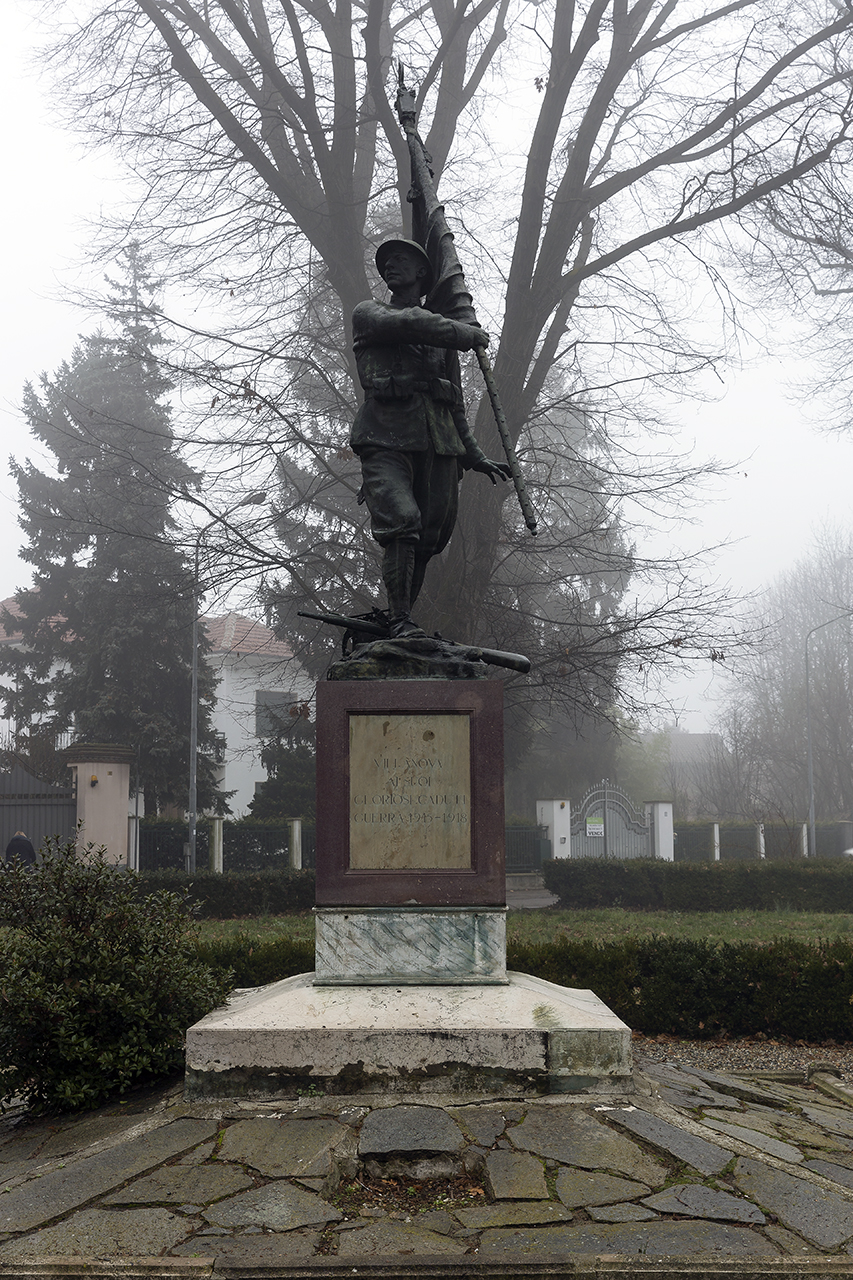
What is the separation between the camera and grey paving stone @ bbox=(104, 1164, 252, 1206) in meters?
3.29

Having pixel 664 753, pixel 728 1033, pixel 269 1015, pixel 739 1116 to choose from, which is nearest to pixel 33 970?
pixel 269 1015

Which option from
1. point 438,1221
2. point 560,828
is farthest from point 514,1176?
point 560,828

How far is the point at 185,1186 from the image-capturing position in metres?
3.37

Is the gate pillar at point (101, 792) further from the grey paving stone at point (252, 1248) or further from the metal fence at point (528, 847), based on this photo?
the grey paving stone at point (252, 1248)

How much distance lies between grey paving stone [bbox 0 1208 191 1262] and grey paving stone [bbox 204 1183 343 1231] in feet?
0.41

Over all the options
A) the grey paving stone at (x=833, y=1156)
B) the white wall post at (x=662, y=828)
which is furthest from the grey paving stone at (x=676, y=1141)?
the white wall post at (x=662, y=828)

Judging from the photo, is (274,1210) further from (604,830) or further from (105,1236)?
(604,830)

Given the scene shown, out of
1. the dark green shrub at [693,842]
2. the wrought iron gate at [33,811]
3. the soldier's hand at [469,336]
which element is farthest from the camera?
the dark green shrub at [693,842]

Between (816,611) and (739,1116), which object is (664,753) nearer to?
(816,611)

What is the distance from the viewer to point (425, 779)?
4969 millimetres

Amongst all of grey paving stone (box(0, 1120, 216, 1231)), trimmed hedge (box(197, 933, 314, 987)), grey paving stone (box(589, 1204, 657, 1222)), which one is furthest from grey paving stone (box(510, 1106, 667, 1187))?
trimmed hedge (box(197, 933, 314, 987))

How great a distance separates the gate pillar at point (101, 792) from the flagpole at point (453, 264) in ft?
44.2

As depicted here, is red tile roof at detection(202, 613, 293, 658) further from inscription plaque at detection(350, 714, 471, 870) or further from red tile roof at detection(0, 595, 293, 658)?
inscription plaque at detection(350, 714, 471, 870)

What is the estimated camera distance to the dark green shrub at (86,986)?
4.47 metres
